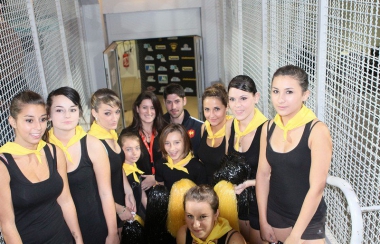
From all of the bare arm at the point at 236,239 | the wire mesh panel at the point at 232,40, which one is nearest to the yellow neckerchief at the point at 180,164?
the bare arm at the point at 236,239

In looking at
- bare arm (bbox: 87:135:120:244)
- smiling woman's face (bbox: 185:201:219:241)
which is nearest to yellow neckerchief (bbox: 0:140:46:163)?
bare arm (bbox: 87:135:120:244)

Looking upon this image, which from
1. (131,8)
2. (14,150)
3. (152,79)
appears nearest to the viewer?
(14,150)

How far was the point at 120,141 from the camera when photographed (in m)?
3.15

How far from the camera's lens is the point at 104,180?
2.48 metres

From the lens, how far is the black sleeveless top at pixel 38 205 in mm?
1955

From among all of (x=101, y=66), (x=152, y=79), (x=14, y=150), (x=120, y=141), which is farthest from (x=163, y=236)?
(x=152, y=79)

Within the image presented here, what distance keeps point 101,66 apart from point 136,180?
348 centimetres

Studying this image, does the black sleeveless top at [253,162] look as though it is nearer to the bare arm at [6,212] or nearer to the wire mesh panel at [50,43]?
the bare arm at [6,212]

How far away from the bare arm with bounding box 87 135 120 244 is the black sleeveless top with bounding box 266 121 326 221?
99 centimetres

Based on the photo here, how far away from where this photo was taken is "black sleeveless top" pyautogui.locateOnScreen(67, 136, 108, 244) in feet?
7.84

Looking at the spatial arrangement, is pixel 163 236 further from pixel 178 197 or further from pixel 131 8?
pixel 131 8

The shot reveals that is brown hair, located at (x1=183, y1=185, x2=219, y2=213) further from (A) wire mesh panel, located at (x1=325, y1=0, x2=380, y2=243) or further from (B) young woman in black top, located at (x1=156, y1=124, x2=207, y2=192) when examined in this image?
(A) wire mesh panel, located at (x1=325, y1=0, x2=380, y2=243)

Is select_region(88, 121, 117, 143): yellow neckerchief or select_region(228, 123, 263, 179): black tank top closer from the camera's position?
select_region(228, 123, 263, 179): black tank top

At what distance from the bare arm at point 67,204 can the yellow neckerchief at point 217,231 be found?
0.69 meters
